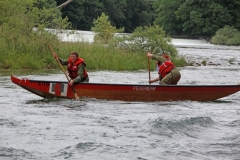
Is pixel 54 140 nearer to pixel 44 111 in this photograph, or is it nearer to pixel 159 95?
pixel 44 111

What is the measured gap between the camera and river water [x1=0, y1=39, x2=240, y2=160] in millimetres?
9664

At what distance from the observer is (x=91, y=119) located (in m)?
12.6

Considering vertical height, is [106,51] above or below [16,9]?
below

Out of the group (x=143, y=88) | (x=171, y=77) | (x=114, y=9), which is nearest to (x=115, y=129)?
(x=143, y=88)

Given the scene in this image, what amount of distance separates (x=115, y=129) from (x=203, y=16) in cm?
7652

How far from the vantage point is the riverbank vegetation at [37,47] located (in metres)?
24.2

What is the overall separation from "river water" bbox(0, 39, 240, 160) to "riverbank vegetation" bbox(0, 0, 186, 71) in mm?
7580

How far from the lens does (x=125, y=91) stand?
15406 mm

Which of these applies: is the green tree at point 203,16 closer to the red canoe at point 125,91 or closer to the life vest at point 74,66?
the red canoe at point 125,91

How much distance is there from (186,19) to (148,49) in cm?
5874

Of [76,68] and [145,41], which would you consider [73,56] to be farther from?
[145,41]

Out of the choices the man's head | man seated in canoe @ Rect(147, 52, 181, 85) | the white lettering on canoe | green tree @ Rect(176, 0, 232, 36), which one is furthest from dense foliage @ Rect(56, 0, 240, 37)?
the white lettering on canoe

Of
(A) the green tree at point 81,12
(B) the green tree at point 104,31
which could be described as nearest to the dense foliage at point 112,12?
(A) the green tree at point 81,12

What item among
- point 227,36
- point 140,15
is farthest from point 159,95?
point 140,15
